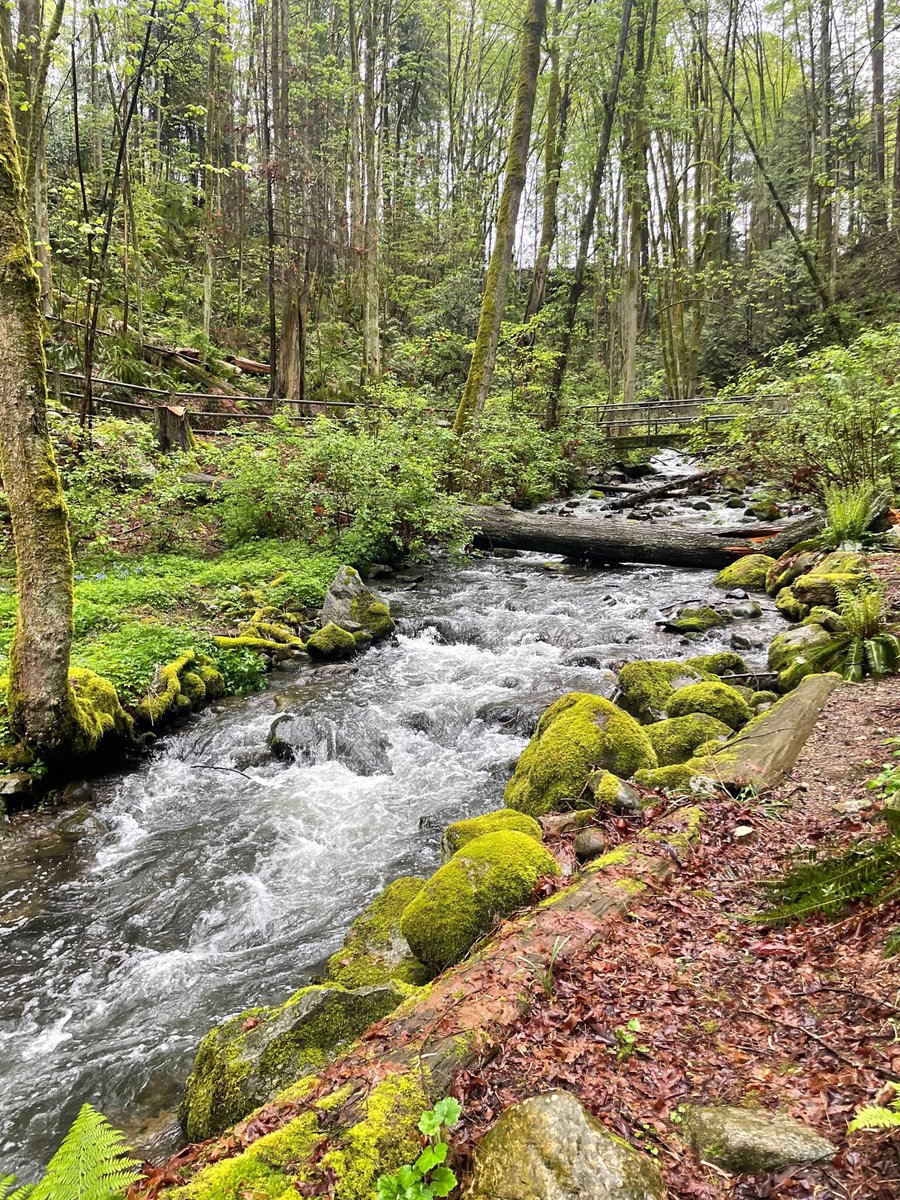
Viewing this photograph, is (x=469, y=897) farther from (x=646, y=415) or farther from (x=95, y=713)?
(x=646, y=415)

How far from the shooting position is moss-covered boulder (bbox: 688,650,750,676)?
6.82 metres

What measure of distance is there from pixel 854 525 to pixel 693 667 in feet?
12.9

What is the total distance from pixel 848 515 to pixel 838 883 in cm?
775

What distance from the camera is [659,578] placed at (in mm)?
11836

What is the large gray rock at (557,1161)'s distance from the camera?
1548 millimetres

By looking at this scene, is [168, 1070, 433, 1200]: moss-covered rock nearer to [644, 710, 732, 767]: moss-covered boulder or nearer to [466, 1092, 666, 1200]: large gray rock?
[466, 1092, 666, 1200]: large gray rock

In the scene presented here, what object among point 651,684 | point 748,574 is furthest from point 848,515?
point 651,684

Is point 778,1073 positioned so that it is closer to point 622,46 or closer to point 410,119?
point 622,46

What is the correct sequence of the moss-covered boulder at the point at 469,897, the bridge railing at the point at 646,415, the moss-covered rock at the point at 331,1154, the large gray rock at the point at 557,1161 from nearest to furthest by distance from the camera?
1. the large gray rock at the point at 557,1161
2. the moss-covered rock at the point at 331,1154
3. the moss-covered boulder at the point at 469,897
4. the bridge railing at the point at 646,415

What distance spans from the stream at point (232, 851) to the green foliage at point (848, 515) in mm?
1451

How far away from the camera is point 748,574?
10.2 meters

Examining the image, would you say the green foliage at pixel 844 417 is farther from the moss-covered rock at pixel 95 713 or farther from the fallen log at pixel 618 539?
the moss-covered rock at pixel 95 713

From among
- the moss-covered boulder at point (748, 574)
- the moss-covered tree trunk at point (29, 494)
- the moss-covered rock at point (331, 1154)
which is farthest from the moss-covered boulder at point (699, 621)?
the moss-covered rock at point (331, 1154)

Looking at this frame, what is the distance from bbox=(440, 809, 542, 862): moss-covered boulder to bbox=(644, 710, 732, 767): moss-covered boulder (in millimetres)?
1420
